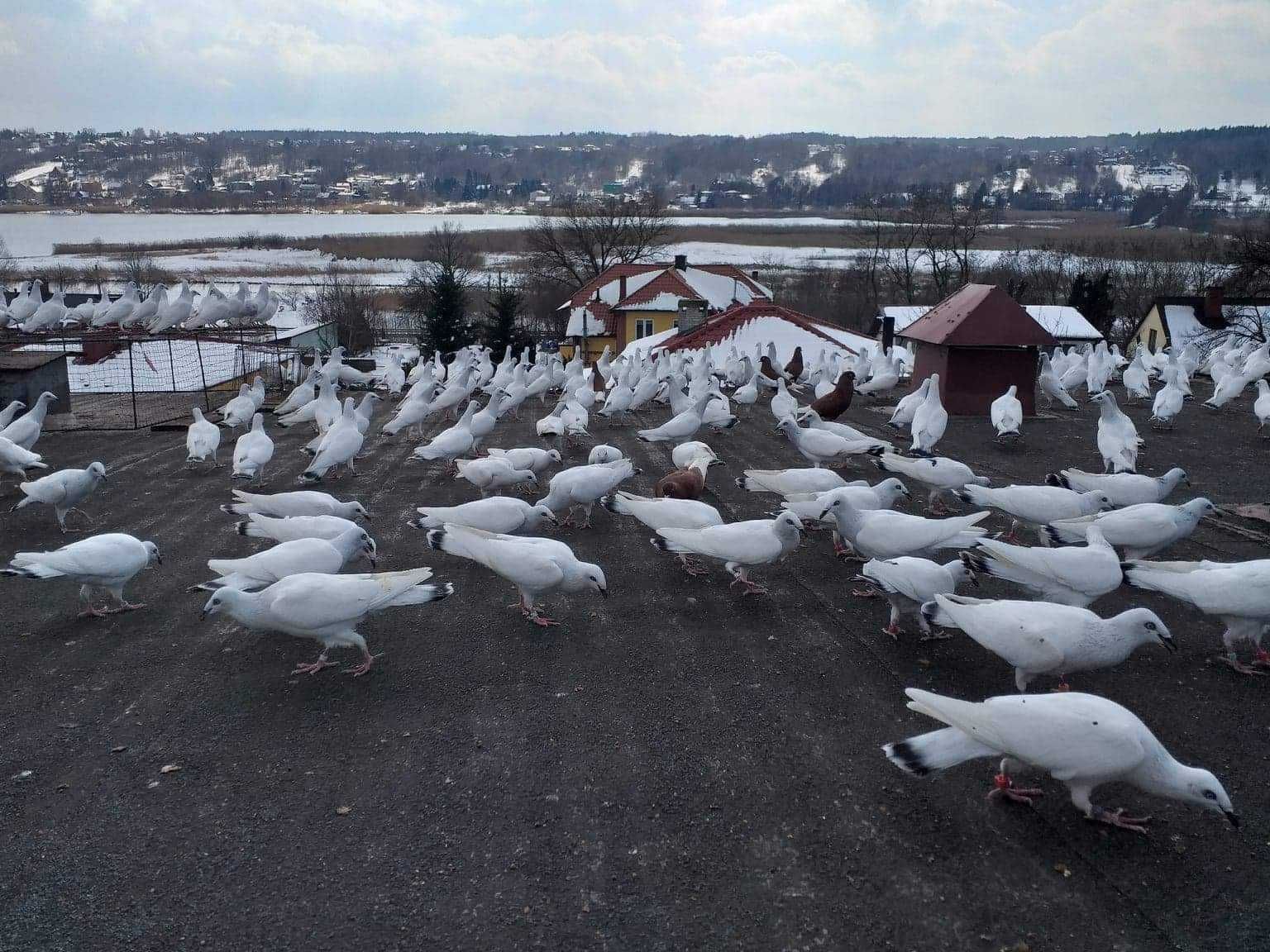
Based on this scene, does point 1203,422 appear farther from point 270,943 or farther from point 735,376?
point 270,943

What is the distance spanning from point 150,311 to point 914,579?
26.0 meters

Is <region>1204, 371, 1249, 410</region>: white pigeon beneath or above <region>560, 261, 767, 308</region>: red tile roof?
beneath

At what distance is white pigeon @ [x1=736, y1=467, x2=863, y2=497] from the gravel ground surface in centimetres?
175

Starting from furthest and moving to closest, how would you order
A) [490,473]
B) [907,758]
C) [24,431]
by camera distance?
[24,431] < [490,473] < [907,758]

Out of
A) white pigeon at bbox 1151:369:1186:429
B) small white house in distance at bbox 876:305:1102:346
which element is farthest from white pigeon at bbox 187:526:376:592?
small white house in distance at bbox 876:305:1102:346

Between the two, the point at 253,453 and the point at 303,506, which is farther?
the point at 253,453

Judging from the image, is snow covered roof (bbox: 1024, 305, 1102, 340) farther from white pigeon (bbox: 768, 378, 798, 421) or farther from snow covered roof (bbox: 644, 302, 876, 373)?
white pigeon (bbox: 768, 378, 798, 421)

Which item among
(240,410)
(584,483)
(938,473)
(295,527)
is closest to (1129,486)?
(938,473)

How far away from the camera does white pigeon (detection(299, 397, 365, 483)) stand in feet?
40.1

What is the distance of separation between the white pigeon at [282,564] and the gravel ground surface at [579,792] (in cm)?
64

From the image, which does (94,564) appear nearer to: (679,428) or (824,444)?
(679,428)

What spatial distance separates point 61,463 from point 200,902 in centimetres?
1269

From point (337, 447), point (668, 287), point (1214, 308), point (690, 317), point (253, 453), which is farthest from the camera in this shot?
point (668, 287)

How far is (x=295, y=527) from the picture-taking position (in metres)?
8.38
